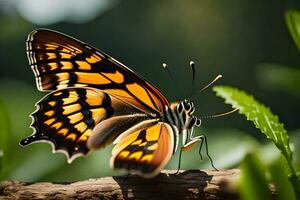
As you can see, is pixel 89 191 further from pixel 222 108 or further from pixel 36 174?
pixel 222 108

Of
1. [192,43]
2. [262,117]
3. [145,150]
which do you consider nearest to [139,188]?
[145,150]

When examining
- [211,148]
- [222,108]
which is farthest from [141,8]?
[211,148]

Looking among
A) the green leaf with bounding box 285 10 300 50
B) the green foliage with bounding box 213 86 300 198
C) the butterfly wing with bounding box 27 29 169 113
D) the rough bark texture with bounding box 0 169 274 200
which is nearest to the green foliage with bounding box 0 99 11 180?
the rough bark texture with bounding box 0 169 274 200

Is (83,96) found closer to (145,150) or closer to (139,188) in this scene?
(145,150)

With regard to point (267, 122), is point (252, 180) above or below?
below

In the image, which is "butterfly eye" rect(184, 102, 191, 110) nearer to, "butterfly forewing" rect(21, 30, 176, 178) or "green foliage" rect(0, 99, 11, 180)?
"butterfly forewing" rect(21, 30, 176, 178)

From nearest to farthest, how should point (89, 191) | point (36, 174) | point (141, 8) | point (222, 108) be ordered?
point (89, 191), point (36, 174), point (222, 108), point (141, 8)

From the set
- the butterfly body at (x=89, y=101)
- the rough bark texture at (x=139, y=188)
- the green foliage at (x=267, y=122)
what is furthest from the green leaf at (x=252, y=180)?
the butterfly body at (x=89, y=101)
